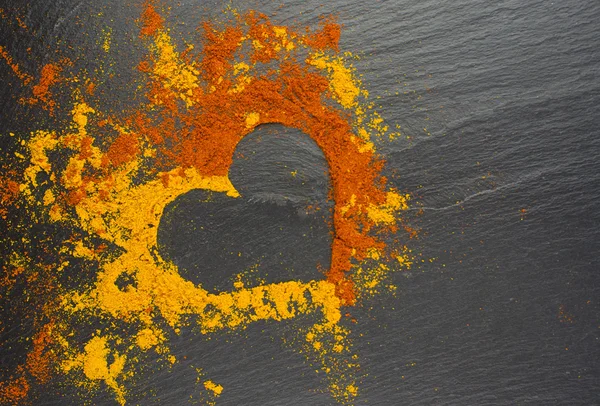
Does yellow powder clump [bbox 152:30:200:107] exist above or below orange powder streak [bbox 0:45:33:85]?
below

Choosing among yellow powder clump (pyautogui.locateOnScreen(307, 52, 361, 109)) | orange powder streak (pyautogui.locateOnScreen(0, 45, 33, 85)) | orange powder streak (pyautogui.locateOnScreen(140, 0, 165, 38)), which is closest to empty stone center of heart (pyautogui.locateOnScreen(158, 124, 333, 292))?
yellow powder clump (pyautogui.locateOnScreen(307, 52, 361, 109))

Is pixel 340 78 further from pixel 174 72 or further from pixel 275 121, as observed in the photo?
pixel 174 72

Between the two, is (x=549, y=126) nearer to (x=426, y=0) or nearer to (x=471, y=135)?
(x=471, y=135)

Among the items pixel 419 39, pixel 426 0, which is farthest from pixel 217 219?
pixel 426 0

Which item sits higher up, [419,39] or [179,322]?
[419,39]

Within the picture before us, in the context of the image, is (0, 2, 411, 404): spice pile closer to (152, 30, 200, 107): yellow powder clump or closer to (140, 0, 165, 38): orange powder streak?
(152, 30, 200, 107): yellow powder clump
